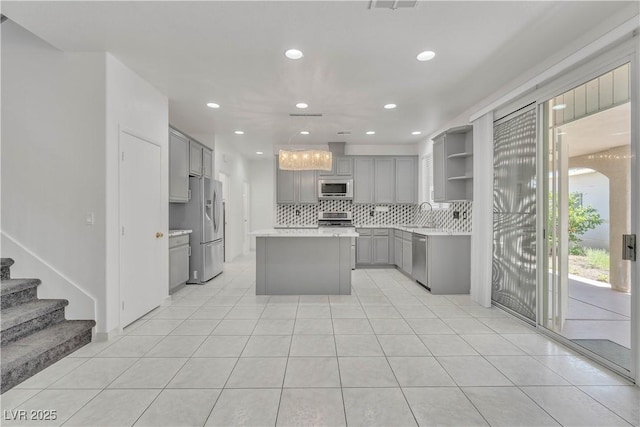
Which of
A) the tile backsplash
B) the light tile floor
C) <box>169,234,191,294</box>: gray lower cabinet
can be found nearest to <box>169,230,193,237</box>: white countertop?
<box>169,234,191,294</box>: gray lower cabinet

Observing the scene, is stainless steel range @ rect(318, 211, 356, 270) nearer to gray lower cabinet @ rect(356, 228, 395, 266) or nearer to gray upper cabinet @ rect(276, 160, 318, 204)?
gray upper cabinet @ rect(276, 160, 318, 204)

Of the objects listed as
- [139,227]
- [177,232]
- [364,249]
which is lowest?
[364,249]

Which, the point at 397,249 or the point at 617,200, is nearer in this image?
the point at 617,200

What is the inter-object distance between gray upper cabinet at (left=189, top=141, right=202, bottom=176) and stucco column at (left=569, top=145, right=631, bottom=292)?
16.5ft

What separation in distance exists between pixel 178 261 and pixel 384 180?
14.7 ft

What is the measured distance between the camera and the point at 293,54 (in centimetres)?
300

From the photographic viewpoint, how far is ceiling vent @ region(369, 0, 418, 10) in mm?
2211

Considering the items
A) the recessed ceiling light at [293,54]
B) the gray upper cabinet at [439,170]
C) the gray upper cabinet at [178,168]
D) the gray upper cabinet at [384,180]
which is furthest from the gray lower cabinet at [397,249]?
the recessed ceiling light at [293,54]

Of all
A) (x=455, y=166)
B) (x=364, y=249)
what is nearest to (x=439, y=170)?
(x=455, y=166)

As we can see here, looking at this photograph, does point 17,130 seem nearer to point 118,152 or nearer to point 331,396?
point 118,152

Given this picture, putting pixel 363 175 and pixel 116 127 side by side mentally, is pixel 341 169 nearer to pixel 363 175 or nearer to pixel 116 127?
pixel 363 175

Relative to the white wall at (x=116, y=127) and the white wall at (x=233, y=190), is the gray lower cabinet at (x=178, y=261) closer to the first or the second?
the white wall at (x=116, y=127)

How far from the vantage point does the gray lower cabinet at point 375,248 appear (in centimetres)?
674

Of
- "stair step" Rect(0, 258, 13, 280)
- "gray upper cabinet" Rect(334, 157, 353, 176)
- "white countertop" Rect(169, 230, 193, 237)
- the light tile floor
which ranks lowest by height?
the light tile floor
